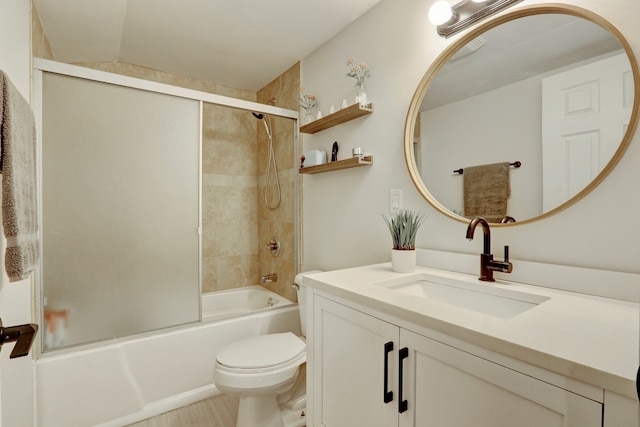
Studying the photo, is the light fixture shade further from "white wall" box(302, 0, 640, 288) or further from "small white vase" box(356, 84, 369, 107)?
"small white vase" box(356, 84, 369, 107)

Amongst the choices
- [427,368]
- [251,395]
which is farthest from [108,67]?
[427,368]

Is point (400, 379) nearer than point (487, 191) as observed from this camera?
Yes

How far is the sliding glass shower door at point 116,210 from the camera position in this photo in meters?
1.55

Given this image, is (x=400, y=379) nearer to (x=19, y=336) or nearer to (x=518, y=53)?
(x=19, y=336)

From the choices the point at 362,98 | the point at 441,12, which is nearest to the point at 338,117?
the point at 362,98

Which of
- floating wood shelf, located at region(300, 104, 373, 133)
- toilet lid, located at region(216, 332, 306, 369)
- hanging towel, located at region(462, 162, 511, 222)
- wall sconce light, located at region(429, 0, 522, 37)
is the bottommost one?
toilet lid, located at region(216, 332, 306, 369)

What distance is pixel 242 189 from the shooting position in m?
3.02

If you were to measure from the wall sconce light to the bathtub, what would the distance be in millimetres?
2013

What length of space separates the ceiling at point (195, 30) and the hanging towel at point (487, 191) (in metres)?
1.20

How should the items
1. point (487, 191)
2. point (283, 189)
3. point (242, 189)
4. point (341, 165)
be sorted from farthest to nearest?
1. point (242, 189)
2. point (283, 189)
3. point (341, 165)
4. point (487, 191)

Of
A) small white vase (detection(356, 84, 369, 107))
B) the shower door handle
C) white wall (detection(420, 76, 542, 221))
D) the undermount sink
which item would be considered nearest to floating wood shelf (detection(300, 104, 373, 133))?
small white vase (detection(356, 84, 369, 107))

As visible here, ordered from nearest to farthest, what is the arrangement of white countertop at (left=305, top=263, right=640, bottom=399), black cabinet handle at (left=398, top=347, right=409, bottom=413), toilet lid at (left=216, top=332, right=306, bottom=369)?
white countertop at (left=305, top=263, right=640, bottom=399)
black cabinet handle at (left=398, top=347, right=409, bottom=413)
toilet lid at (left=216, top=332, right=306, bottom=369)

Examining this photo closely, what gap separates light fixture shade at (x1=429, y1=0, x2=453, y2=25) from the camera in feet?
4.15

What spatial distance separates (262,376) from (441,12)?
181 cm
